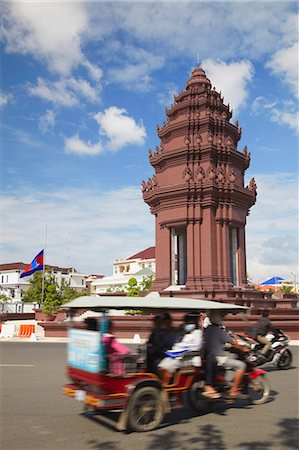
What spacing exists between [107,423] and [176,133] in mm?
23777

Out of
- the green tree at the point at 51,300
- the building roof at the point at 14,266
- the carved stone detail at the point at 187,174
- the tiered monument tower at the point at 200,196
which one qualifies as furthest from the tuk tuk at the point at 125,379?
the building roof at the point at 14,266

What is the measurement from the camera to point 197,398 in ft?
24.6

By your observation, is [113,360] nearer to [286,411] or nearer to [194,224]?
[286,411]

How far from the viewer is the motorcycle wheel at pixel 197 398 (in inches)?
293

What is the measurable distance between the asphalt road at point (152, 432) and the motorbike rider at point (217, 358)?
42 cm

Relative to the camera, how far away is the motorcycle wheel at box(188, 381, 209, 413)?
24.4ft

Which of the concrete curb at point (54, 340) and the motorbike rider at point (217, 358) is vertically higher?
the motorbike rider at point (217, 358)

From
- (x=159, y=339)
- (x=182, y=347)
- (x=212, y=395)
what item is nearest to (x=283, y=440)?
(x=212, y=395)

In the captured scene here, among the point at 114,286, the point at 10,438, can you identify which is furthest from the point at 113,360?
the point at 114,286

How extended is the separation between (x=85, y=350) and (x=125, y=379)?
30.0 inches

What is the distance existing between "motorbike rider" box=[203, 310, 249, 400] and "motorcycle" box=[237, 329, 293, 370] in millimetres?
3875

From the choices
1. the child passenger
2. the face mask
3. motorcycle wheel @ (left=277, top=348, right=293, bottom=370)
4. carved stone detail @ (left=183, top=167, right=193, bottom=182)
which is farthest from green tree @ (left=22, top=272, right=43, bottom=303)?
the child passenger

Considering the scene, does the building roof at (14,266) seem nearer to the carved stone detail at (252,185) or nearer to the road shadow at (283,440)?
the carved stone detail at (252,185)

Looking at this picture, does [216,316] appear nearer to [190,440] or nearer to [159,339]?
[159,339]
